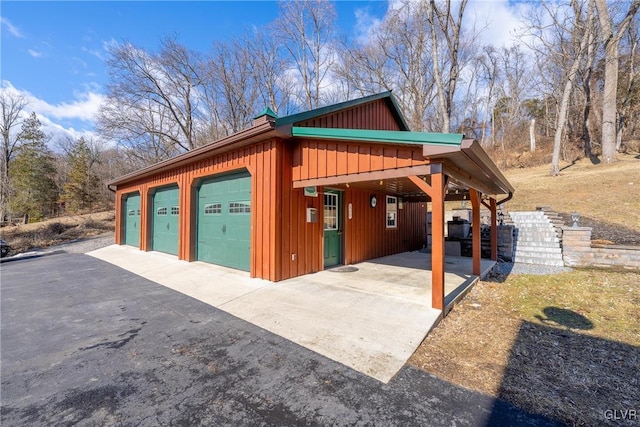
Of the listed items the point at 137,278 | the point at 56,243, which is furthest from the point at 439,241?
the point at 56,243

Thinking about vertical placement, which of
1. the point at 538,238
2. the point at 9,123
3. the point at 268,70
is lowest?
Answer: the point at 538,238

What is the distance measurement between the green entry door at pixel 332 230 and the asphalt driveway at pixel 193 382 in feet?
10.9

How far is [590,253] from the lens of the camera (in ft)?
21.6

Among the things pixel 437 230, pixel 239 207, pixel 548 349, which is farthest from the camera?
pixel 239 207

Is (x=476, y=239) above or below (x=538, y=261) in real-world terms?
above

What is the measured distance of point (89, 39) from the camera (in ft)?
30.4

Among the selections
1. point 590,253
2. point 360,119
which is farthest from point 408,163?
point 590,253

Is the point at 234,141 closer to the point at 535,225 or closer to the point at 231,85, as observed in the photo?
the point at 535,225

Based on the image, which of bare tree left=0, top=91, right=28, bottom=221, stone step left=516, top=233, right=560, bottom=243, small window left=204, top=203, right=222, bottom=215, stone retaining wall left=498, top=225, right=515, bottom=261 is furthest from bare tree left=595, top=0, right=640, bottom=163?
bare tree left=0, top=91, right=28, bottom=221

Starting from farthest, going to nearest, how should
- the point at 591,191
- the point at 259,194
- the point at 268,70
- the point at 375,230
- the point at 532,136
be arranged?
the point at 532,136, the point at 268,70, the point at 591,191, the point at 375,230, the point at 259,194

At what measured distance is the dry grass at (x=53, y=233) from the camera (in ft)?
44.4

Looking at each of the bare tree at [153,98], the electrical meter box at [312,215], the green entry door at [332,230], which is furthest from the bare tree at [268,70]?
the electrical meter box at [312,215]

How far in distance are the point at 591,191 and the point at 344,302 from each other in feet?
45.4

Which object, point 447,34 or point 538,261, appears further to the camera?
point 447,34
